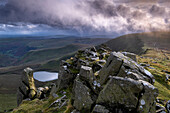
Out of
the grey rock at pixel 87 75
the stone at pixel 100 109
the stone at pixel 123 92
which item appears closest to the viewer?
the stone at pixel 123 92

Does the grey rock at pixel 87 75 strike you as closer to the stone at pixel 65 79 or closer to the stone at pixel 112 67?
the stone at pixel 112 67

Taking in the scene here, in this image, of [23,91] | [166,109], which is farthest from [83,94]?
[23,91]

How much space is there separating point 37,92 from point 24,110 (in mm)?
18014

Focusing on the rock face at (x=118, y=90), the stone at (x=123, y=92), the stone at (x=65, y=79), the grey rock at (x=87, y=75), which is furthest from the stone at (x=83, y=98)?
the stone at (x=65, y=79)

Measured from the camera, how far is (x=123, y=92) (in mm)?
21250

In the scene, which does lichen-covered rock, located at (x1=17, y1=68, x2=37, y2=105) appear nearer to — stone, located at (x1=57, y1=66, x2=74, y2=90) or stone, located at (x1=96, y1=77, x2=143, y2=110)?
stone, located at (x1=57, y1=66, x2=74, y2=90)

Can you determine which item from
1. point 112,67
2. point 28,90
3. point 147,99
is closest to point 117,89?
point 147,99

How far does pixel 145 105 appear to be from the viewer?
2070cm

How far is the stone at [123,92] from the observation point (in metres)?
20.9

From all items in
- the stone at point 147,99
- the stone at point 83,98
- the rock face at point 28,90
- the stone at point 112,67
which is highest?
the stone at point 112,67

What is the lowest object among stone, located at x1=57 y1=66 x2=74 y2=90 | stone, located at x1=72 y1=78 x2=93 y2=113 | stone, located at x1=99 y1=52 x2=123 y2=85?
stone, located at x1=57 y1=66 x2=74 y2=90

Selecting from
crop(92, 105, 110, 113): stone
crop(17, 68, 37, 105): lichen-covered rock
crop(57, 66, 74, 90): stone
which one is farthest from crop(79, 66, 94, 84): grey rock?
crop(17, 68, 37, 105): lichen-covered rock

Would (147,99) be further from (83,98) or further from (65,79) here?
(65,79)

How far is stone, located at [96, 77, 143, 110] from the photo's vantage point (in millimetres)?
20859
